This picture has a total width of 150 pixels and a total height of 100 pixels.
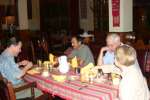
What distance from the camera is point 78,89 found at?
3098mm

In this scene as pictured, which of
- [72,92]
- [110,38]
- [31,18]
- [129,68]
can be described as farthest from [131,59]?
[31,18]

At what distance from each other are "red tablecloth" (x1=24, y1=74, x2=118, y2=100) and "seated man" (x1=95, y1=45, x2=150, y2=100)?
0.95ft

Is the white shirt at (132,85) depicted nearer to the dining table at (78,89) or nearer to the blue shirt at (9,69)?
the dining table at (78,89)

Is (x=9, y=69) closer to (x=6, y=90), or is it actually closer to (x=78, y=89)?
(x=6, y=90)

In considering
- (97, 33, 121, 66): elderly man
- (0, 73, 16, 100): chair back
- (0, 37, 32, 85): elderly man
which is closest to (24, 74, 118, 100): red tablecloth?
(0, 37, 32, 85): elderly man

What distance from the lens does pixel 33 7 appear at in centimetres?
1178

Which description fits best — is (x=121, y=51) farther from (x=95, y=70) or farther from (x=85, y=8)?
(x=85, y=8)

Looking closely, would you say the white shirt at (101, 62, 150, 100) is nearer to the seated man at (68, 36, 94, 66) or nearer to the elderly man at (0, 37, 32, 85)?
the elderly man at (0, 37, 32, 85)

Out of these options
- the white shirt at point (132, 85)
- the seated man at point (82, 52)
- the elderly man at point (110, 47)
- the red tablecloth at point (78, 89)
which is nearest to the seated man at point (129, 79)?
the white shirt at point (132, 85)

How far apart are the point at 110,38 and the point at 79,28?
705 centimetres

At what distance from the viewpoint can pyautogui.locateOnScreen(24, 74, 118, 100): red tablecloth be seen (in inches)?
114

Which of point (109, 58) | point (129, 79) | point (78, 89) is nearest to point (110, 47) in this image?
point (109, 58)

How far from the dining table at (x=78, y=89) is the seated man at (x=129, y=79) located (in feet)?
0.97

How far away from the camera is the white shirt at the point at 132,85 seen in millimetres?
2572
